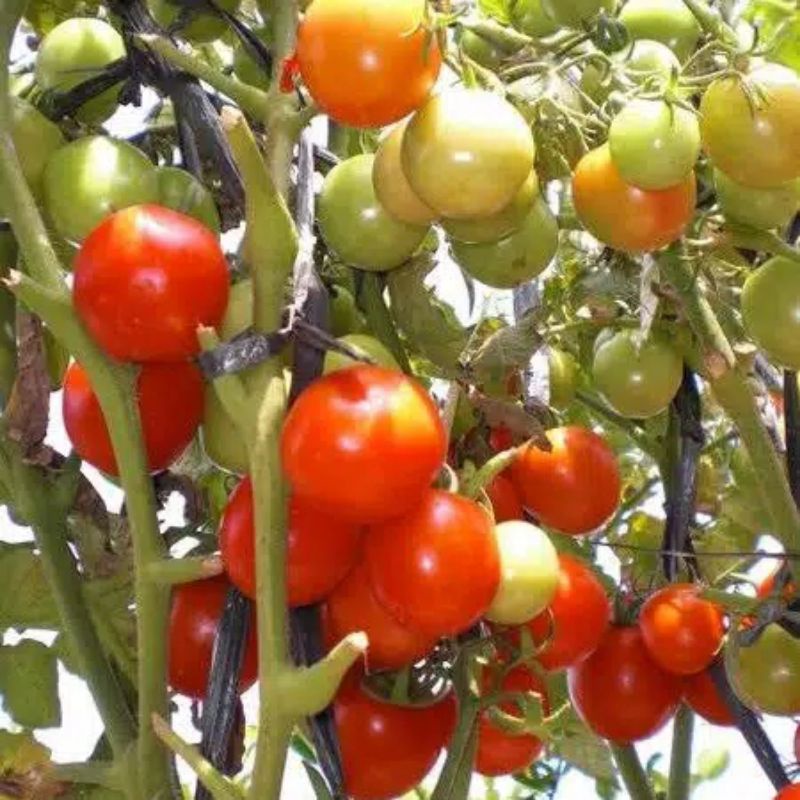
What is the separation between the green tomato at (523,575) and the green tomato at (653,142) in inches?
7.1

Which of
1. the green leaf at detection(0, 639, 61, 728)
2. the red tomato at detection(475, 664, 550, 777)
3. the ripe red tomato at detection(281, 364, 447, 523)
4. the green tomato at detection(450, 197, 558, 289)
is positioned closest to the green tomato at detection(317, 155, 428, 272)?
the green tomato at detection(450, 197, 558, 289)

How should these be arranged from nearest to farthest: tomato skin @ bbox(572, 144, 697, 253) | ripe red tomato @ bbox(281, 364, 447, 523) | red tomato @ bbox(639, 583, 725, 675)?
ripe red tomato @ bbox(281, 364, 447, 523) → tomato skin @ bbox(572, 144, 697, 253) → red tomato @ bbox(639, 583, 725, 675)

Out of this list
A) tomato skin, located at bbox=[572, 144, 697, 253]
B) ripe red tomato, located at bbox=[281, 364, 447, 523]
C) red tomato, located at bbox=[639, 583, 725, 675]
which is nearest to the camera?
ripe red tomato, located at bbox=[281, 364, 447, 523]

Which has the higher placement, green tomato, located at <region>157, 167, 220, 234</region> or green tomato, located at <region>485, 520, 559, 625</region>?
green tomato, located at <region>157, 167, 220, 234</region>

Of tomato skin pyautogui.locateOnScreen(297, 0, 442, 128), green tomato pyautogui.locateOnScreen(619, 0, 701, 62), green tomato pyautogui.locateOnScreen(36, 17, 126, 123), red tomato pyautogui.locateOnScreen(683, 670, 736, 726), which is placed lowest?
red tomato pyautogui.locateOnScreen(683, 670, 736, 726)

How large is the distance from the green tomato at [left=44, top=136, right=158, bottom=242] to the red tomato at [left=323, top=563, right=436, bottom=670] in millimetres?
229

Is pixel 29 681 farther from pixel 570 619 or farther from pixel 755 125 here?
pixel 755 125

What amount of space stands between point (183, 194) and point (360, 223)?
0.33 feet

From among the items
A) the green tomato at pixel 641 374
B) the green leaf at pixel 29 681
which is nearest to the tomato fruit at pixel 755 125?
the green tomato at pixel 641 374

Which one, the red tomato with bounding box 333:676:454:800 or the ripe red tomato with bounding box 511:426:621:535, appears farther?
the ripe red tomato with bounding box 511:426:621:535

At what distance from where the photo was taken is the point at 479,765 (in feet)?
3.10

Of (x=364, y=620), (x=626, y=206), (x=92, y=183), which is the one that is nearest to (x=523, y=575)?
(x=364, y=620)

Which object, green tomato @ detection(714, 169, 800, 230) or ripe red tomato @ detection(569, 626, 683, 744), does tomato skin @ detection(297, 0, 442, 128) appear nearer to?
green tomato @ detection(714, 169, 800, 230)

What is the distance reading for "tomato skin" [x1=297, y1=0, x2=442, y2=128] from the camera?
62 cm
